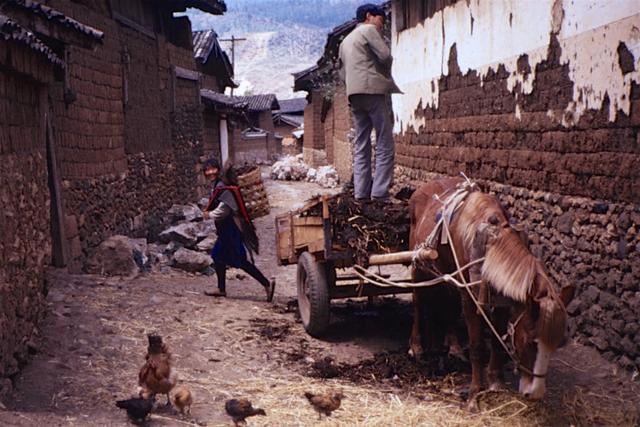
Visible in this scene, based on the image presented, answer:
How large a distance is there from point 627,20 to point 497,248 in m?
2.56

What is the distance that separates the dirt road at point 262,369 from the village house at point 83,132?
16.4 inches

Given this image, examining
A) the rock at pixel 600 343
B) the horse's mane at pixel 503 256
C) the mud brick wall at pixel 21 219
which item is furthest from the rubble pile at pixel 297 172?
the horse's mane at pixel 503 256

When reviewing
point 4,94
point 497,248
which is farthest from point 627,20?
point 4,94

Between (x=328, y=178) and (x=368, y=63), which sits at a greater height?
(x=368, y=63)

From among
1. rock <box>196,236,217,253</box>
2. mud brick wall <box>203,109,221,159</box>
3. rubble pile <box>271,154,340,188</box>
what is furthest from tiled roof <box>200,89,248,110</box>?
rock <box>196,236,217,253</box>

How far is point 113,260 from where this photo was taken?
9.71m

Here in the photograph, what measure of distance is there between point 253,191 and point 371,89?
8938 mm

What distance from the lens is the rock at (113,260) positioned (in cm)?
959

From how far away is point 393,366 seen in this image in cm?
616

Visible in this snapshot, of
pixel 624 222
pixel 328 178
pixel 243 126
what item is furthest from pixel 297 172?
pixel 624 222

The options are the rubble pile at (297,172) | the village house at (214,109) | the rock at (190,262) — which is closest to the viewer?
the rock at (190,262)

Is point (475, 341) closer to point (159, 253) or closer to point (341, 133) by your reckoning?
point (159, 253)

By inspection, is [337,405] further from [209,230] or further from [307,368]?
[209,230]

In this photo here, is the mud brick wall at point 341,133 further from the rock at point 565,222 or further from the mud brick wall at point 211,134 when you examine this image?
the rock at point 565,222
